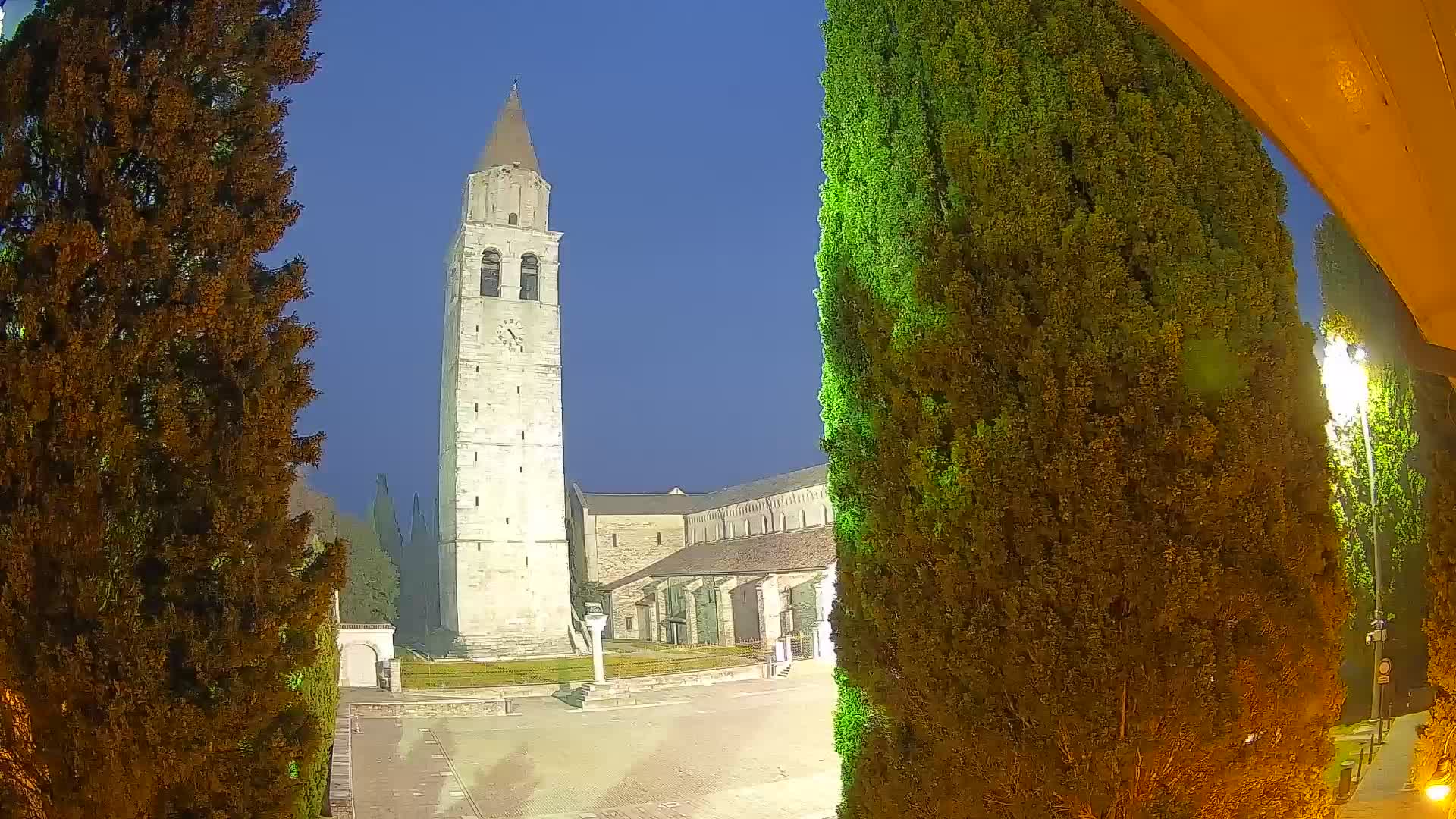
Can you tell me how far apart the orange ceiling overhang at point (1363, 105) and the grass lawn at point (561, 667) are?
2692cm

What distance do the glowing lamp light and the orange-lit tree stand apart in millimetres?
13996

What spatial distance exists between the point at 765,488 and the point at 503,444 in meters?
15.6

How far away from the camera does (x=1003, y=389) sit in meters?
4.48

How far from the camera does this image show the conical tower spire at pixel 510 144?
43.8 m

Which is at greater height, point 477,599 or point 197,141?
point 197,141

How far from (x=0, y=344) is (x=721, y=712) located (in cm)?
2010

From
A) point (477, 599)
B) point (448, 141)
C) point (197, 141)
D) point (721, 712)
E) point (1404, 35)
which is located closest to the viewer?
point (1404, 35)

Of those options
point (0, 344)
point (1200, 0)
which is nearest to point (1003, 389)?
point (1200, 0)

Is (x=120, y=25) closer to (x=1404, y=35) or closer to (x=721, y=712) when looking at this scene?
(x=1404, y=35)

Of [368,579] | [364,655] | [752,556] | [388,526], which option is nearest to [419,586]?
[388,526]

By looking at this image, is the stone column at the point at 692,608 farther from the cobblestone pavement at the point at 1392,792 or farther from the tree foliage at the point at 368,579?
the cobblestone pavement at the point at 1392,792

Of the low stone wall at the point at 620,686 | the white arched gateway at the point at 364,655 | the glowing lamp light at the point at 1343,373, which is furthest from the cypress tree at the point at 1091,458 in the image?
the white arched gateway at the point at 364,655

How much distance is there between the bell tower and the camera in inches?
1582

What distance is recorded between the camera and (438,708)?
875 inches
